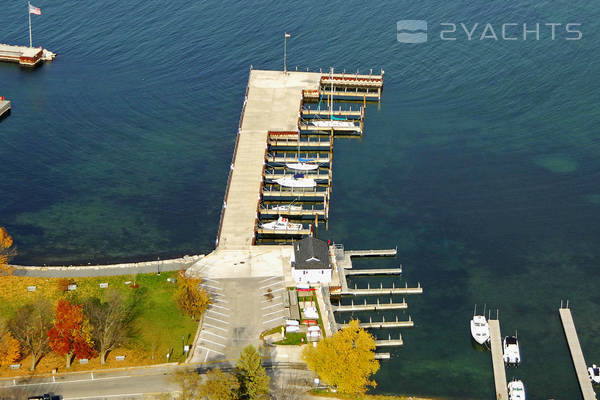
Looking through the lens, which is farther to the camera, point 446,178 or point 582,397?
point 446,178

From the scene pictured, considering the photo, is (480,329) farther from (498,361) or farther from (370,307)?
(370,307)

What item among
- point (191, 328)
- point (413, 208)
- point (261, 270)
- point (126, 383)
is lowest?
point (126, 383)

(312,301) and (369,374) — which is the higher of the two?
(312,301)

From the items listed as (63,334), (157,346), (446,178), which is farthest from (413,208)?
(63,334)

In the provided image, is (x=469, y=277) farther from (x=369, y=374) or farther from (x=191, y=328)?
(x=191, y=328)

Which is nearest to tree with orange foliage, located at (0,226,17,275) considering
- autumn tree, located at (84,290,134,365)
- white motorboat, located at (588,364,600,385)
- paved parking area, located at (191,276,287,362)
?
autumn tree, located at (84,290,134,365)

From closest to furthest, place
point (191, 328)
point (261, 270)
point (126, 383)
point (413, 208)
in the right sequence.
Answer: point (126, 383)
point (191, 328)
point (261, 270)
point (413, 208)

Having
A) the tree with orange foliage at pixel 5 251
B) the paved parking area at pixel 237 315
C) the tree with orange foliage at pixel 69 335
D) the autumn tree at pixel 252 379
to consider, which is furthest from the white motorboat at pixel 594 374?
the tree with orange foliage at pixel 5 251
